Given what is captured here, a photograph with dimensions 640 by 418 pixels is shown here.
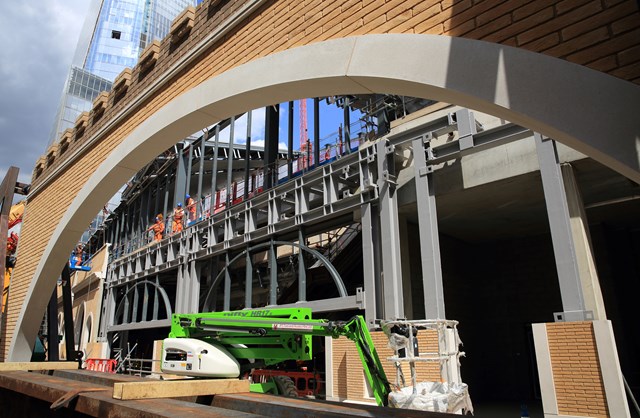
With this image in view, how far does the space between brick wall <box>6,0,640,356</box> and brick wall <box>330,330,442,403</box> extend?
309 inches

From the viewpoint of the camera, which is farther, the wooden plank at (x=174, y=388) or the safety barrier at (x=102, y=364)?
the safety barrier at (x=102, y=364)

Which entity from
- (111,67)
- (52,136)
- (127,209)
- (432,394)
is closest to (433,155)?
(432,394)

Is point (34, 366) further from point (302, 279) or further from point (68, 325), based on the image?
point (302, 279)

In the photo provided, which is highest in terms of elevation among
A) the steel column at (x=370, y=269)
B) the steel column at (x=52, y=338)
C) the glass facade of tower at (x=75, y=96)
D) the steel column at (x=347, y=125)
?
the glass facade of tower at (x=75, y=96)

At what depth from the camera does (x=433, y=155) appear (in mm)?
13188

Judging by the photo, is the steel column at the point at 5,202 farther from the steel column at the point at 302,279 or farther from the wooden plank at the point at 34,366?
the steel column at the point at 302,279

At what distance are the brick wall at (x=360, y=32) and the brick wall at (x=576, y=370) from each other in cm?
815

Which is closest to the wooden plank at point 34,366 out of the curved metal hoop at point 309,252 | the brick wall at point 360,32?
the brick wall at point 360,32

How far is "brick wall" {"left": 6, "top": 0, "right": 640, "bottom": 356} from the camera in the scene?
3.51m

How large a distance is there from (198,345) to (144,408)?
5946 millimetres

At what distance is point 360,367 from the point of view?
43.3ft

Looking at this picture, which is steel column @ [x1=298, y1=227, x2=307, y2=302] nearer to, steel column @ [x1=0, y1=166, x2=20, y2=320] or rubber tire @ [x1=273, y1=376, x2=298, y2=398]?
rubber tire @ [x1=273, y1=376, x2=298, y2=398]

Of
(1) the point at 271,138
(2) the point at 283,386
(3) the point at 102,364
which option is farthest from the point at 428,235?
(3) the point at 102,364

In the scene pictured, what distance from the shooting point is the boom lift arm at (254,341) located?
26.5 ft
